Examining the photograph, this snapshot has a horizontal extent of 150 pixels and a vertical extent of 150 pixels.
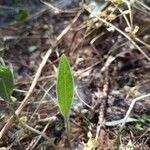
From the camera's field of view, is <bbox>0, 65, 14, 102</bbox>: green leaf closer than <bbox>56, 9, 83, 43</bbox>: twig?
Yes

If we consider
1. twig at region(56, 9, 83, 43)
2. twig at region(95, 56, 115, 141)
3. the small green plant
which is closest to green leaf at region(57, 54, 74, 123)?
the small green plant

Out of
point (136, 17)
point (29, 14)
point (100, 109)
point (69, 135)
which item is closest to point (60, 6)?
point (29, 14)

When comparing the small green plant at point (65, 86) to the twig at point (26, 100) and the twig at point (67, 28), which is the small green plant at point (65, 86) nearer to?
the twig at point (26, 100)

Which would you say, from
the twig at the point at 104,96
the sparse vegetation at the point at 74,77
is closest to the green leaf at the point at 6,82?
the sparse vegetation at the point at 74,77

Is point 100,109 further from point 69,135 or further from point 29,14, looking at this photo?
point 29,14

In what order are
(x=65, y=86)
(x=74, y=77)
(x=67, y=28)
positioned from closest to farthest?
(x=65, y=86) < (x=74, y=77) < (x=67, y=28)

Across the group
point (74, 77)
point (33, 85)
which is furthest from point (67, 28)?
point (33, 85)

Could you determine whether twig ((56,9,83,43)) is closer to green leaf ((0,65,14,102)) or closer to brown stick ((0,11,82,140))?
brown stick ((0,11,82,140))

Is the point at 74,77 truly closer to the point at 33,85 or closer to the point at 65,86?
the point at 33,85
